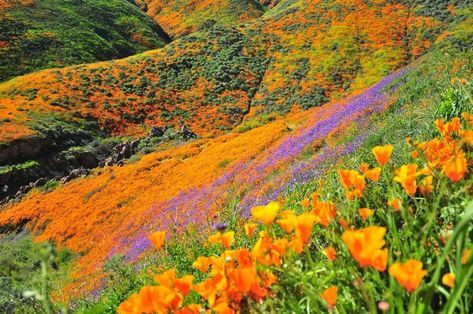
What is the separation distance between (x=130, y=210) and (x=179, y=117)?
24056mm

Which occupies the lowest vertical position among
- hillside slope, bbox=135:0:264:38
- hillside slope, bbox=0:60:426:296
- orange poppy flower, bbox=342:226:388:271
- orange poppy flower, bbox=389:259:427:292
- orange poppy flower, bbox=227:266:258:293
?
hillside slope, bbox=0:60:426:296

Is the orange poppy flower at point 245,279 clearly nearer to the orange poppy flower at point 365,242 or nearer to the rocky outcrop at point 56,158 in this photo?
the orange poppy flower at point 365,242

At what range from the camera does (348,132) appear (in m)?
12.1

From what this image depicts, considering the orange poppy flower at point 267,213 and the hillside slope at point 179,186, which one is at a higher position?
the orange poppy flower at point 267,213

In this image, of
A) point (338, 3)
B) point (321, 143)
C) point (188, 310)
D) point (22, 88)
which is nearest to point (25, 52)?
point (22, 88)

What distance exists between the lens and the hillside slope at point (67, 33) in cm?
5750

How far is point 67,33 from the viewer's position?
66.7 m

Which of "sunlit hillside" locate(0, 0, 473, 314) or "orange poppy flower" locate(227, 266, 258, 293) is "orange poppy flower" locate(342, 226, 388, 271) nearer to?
"sunlit hillside" locate(0, 0, 473, 314)

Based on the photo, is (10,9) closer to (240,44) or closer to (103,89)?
(103,89)

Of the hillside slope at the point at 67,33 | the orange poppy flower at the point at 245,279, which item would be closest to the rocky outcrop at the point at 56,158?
the hillside slope at the point at 67,33

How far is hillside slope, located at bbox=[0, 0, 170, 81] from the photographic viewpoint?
2264 inches

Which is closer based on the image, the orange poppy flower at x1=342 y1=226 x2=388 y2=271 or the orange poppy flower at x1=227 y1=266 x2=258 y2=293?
the orange poppy flower at x1=342 y1=226 x2=388 y2=271

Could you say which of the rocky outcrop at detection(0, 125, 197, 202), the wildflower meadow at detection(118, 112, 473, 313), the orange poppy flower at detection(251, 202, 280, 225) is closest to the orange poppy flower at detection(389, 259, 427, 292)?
the wildflower meadow at detection(118, 112, 473, 313)

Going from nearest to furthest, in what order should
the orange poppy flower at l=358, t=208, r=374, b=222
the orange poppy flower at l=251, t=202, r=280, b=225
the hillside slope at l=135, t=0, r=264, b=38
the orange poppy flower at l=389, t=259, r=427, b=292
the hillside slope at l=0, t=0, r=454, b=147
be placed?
the orange poppy flower at l=389, t=259, r=427, b=292 < the orange poppy flower at l=251, t=202, r=280, b=225 < the orange poppy flower at l=358, t=208, r=374, b=222 < the hillside slope at l=0, t=0, r=454, b=147 < the hillside slope at l=135, t=0, r=264, b=38
